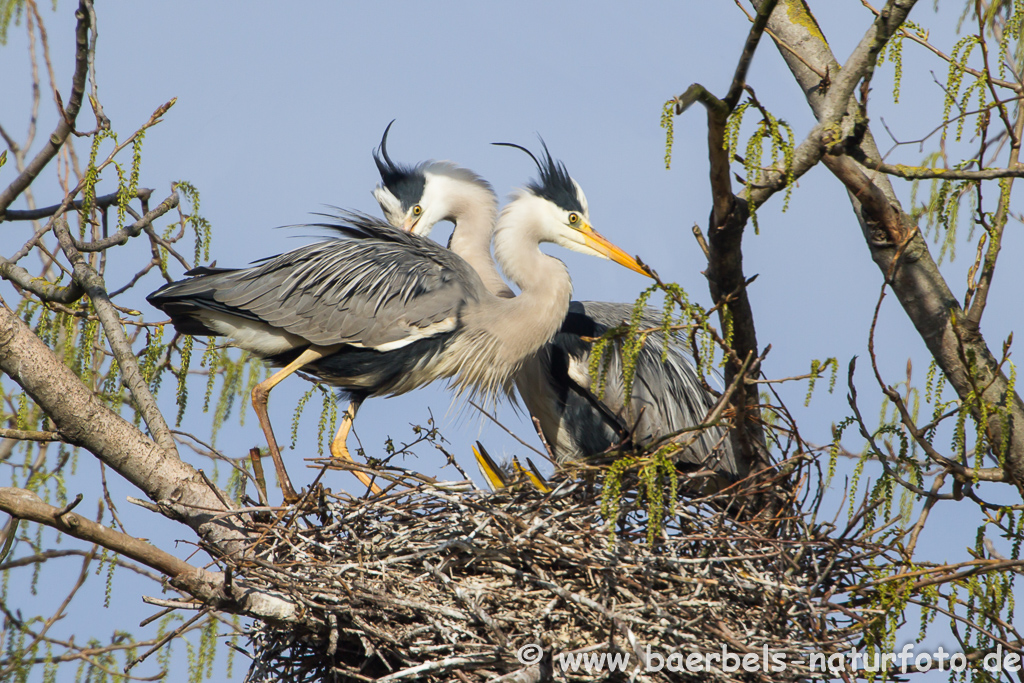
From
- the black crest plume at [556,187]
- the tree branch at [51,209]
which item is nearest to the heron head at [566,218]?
the black crest plume at [556,187]

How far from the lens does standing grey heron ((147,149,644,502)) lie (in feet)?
13.9

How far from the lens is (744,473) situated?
11.5ft

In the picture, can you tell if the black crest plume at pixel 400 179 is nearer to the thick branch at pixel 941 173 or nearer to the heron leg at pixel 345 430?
the heron leg at pixel 345 430

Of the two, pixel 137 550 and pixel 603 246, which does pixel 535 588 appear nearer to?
pixel 137 550

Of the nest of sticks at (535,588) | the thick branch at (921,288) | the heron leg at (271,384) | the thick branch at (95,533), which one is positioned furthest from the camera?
the heron leg at (271,384)

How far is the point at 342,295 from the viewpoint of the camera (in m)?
4.29

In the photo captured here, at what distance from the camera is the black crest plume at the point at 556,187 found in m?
5.15

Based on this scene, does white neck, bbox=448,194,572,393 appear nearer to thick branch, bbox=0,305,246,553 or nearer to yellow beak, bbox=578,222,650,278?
yellow beak, bbox=578,222,650,278

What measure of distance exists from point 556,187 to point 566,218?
18 cm

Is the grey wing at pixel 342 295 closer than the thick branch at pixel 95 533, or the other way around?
the thick branch at pixel 95 533

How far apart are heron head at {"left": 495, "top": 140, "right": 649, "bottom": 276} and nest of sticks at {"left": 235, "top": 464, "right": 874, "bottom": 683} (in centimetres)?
197

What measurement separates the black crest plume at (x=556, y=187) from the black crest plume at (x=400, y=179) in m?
0.76

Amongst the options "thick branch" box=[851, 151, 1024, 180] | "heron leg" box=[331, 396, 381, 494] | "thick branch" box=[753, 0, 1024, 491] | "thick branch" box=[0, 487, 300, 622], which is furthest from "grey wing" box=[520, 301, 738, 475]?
"thick branch" box=[0, 487, 300, 622]

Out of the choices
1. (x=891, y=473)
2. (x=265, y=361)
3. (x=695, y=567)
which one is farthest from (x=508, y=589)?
(x=265, y=361)
